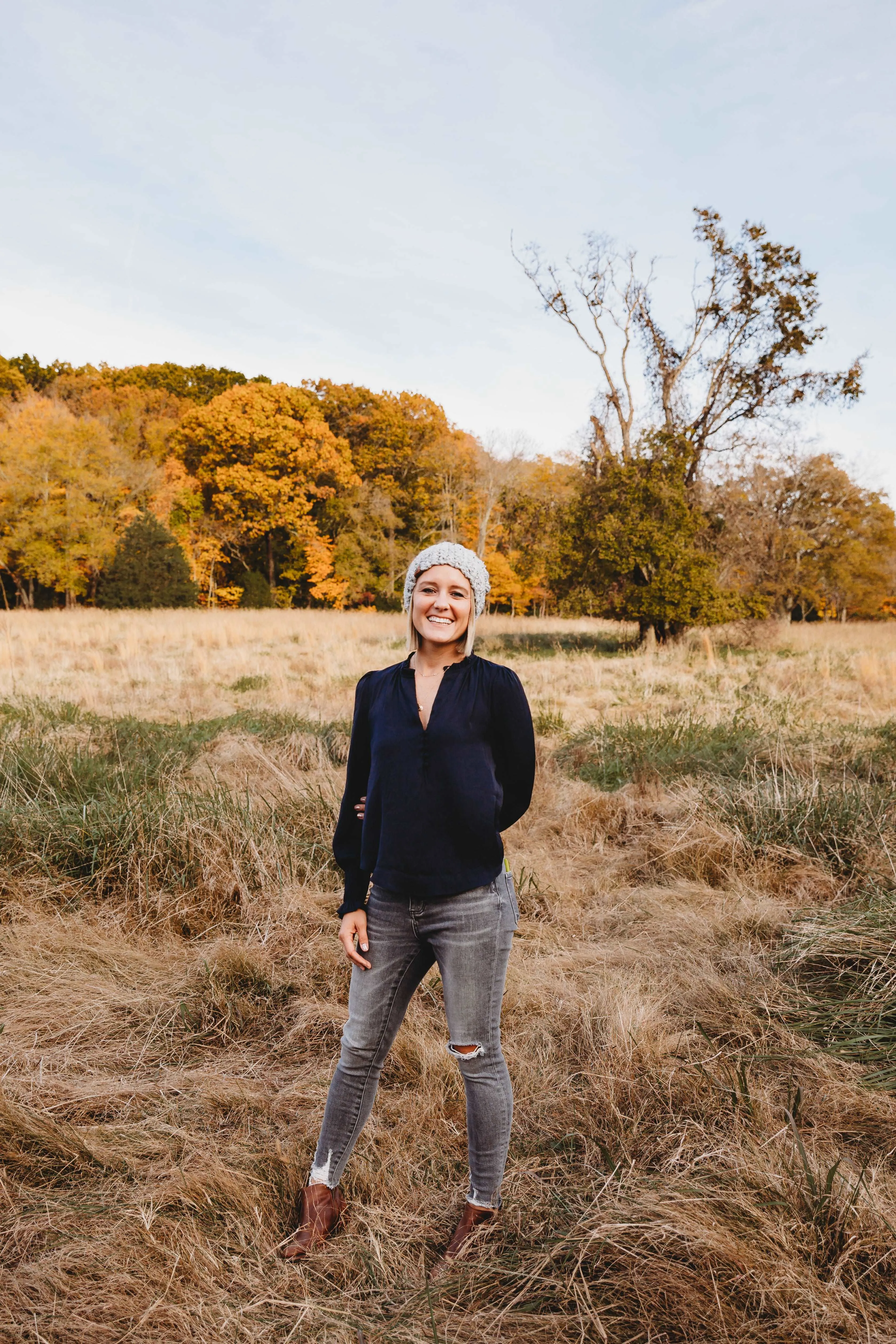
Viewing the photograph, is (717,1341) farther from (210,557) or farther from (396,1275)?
(210,557)

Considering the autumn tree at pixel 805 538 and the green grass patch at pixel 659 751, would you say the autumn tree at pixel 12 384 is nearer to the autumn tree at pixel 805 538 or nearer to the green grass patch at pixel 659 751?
the autumn tree at pixel 805 538

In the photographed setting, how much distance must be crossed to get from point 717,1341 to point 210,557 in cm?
3373

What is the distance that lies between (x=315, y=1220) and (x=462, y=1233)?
39 centimetres

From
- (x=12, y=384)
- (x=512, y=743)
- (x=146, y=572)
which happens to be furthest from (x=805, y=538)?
(x=12, y=384)

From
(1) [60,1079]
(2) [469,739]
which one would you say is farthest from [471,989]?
(1) [60,1079]

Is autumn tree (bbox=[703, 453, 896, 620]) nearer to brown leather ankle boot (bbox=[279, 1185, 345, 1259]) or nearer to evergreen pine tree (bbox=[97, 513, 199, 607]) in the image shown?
brown leather ankle boot (bbox=[279, 1185, 345, 1259])

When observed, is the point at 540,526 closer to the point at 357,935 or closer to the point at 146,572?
the point at 146,572

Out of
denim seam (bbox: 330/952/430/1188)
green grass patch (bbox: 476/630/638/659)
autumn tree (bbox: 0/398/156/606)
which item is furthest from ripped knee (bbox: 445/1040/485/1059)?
autumn tree (bbox: 0/398/156/606)

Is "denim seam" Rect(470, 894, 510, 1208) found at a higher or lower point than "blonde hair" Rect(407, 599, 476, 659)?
lower

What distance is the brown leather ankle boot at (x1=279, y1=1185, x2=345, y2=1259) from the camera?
1922 millimetres

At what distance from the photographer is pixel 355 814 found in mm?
2021

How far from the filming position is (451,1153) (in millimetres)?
2291

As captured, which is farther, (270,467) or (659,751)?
(270,467)

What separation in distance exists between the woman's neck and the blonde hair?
0.8 inches
